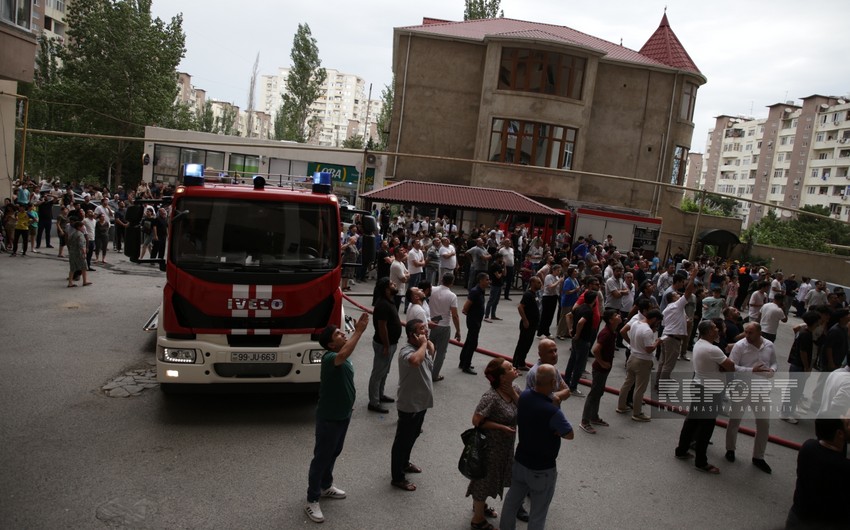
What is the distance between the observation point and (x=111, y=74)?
3603cm

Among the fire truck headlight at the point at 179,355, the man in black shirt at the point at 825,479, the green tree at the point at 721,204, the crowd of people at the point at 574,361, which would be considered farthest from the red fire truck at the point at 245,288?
the green tree at the point at 721,204

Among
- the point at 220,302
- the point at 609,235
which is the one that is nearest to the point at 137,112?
the point at 609,235

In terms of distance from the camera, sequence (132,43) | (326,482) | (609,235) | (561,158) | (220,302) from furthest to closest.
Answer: (132,43) < (561,158) < (609,235) < (220,302) < (326,482)

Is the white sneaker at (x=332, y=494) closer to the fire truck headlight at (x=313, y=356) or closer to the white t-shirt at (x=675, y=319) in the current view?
the fire truck headlight at (x=313, y=356)

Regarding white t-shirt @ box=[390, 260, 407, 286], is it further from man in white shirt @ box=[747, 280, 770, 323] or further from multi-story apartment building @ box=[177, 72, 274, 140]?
multi-story apartment building @ box=[177, 72, 274, 140]

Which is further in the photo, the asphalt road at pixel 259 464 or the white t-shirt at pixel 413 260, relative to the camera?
the white t-shirt at pixel 413 260

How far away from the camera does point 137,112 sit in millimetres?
36969

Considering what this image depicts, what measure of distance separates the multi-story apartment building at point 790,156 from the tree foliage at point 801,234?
14.0 meters

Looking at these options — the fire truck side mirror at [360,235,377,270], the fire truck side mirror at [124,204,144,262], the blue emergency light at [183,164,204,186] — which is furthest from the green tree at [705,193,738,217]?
the fire truck side mirror at [124,204,144,262]

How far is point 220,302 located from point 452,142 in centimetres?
2569

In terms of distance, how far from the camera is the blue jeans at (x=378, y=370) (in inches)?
324

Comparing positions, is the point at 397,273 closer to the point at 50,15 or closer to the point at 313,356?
the point at 313,356

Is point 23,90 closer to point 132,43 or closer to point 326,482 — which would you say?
point 132,43

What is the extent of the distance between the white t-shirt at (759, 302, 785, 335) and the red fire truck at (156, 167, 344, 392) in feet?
29.5
